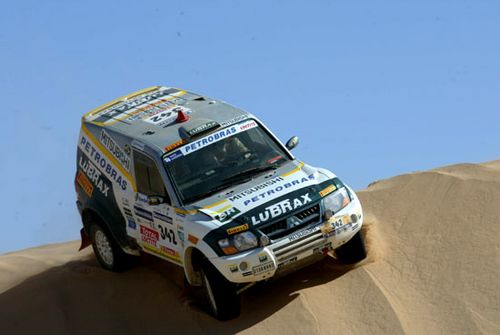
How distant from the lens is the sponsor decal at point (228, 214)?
1058 cm

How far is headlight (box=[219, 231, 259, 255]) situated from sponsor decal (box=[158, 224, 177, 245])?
2.90ft

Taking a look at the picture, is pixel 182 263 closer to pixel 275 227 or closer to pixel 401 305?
pixel 275 227

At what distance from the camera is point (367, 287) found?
36.0ft

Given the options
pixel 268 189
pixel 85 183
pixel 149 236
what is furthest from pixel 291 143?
pixel 85 183

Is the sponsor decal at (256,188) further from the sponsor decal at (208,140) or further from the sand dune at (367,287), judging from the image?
the sand dune at (367,287)

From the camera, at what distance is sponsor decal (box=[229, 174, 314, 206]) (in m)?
10.8

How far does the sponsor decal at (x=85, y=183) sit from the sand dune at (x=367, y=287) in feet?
3.08

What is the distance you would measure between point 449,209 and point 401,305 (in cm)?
223

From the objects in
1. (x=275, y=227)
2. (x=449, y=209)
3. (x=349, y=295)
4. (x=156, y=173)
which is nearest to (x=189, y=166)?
(x=156, y=173)

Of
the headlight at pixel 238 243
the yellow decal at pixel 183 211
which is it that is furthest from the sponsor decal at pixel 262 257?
the yellow decal at pixel 183 211

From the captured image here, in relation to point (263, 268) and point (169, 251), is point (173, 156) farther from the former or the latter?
point (263, 268)

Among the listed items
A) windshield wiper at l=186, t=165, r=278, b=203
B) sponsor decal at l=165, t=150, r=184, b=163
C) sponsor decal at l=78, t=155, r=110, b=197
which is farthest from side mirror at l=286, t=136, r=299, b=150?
sponsor decal at l=78, t=155, r=110, b=197

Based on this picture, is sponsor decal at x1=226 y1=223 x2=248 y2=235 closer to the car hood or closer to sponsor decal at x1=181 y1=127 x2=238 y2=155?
the car hood

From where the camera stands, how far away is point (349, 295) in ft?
35.7
